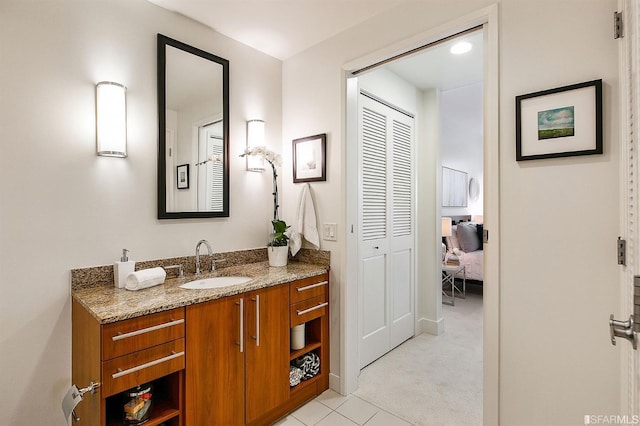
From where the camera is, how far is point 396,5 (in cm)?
195

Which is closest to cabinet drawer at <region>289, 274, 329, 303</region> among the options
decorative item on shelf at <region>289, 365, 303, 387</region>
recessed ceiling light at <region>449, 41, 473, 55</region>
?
decorative item on shelf at <region>289, 365, 303, 387</region>

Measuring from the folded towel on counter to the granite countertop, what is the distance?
0.09 ft

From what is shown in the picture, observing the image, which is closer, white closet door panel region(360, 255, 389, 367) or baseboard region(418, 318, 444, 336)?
white closet door panel region(360, 255, 389, 367)

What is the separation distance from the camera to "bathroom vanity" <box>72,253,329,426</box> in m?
1.30

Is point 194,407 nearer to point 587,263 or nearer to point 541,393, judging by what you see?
point 541,393

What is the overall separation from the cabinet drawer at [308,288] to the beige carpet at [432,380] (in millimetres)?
794

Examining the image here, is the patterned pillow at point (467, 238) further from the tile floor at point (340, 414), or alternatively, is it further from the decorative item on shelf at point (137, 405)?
the decorative item on shelf at point (137, 405)

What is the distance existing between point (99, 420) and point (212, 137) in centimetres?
168

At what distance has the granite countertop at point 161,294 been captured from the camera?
1.33 m

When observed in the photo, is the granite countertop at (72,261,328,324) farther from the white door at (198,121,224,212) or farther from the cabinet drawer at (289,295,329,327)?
the white door at (198,121,224,212)

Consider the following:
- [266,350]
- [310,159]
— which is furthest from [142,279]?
[310,159]

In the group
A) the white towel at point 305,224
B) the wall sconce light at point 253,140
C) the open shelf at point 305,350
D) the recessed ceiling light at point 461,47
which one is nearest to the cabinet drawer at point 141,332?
the open shelf at point 305,350

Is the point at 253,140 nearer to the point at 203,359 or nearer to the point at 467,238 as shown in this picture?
the point at 203,359

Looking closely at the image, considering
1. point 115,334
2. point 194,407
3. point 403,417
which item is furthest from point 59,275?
point 403,417
